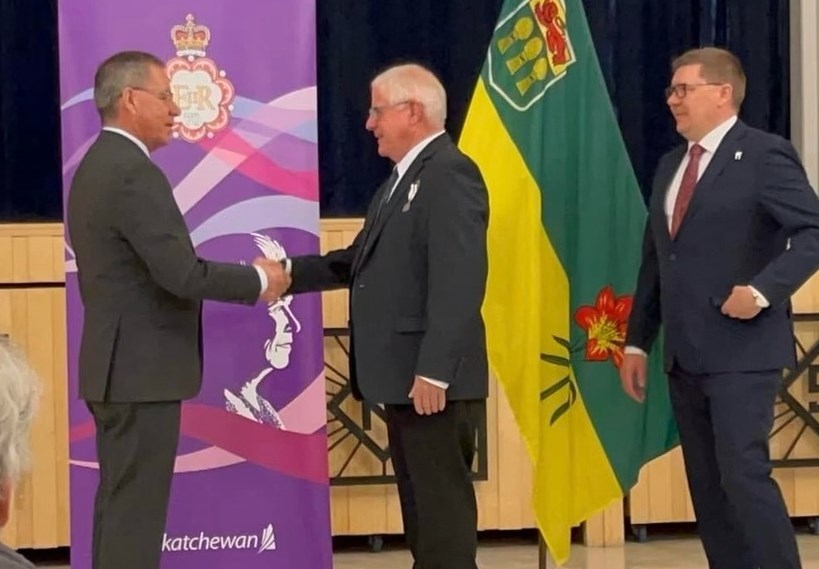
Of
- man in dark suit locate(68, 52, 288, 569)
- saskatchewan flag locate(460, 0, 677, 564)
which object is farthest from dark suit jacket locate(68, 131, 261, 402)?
saskatchewan flag locate(460, 0, 677, 564)

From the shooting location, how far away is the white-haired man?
4.75 ft

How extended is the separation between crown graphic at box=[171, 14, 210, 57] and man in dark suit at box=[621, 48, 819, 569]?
4.22 feet

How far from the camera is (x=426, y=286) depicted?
3414 mm

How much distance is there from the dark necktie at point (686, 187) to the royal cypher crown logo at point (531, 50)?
463mm

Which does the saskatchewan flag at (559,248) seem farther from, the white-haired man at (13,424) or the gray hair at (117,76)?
the white-haired man at (13,424)

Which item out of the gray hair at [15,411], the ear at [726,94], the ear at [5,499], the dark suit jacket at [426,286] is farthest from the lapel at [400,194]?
the ear at [5,499]

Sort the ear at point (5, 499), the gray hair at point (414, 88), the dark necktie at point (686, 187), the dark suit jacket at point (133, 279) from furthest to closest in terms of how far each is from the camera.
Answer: the dark necktie at point (686, 187) < the gray hair at point (414, 88) < the dark suit jacket at point (133, 279) < the ear at point (5, 499)

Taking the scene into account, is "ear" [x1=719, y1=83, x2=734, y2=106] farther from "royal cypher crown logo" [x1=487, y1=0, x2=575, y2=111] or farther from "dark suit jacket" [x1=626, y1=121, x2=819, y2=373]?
"royal cypher crown logo" [x1=487, y1=0, x2=575, y2=111]

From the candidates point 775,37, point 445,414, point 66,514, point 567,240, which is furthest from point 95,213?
point 775,37

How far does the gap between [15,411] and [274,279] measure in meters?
2.06

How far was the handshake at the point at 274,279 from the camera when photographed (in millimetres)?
3543

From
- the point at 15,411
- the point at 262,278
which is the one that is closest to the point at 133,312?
the point at 262,278

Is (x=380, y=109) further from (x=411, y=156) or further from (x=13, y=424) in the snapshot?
(x=13, y=424)

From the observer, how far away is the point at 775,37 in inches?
239
